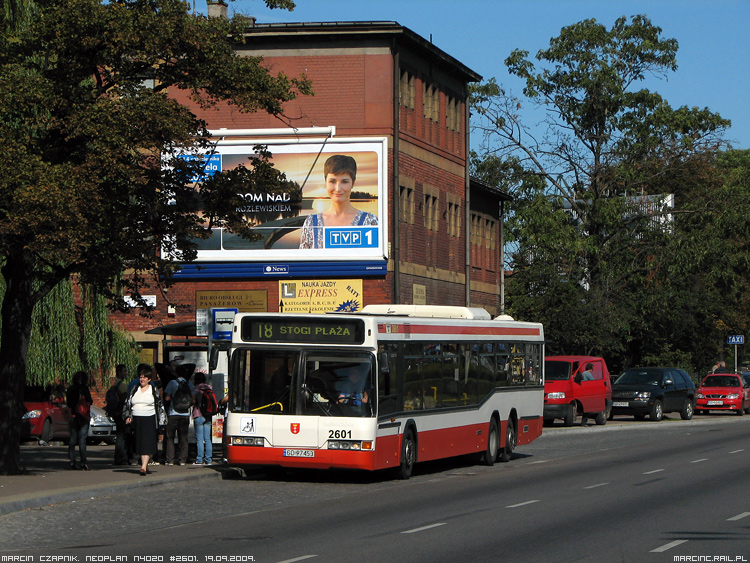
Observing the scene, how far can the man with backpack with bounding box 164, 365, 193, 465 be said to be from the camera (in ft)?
70.6

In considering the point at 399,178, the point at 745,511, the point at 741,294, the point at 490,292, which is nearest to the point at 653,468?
the point at 745,511

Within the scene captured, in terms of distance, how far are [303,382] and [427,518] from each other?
5002 millimetres

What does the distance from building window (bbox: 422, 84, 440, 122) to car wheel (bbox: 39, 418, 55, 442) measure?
18.2 m

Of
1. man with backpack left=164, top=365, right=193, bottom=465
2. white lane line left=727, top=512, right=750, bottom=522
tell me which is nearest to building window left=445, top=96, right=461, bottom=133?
man with backpack left=164, top=365, right=193, bottom=465

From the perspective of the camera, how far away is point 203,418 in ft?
72.6

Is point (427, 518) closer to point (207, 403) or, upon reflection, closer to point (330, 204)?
point (207, 403)

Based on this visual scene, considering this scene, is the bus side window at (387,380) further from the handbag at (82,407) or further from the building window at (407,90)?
the building window at (407,90)

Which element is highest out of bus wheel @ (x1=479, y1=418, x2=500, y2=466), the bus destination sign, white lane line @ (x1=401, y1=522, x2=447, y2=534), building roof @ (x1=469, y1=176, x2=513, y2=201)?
building roof @ (x1=469, y1=176, x2=513, y2=201)

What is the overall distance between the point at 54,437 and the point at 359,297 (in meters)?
11.5

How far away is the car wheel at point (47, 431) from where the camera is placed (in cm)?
2925

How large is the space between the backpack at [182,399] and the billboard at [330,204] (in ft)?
53.9

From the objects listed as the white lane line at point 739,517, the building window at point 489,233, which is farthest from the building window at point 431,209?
the white lane line at point 739,517

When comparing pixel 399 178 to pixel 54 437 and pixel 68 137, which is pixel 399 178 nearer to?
pixel 54 437

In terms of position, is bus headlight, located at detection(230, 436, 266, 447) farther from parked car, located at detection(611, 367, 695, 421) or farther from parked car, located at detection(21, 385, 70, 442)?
parked car, located at detection(611, 367, 695, 421)
